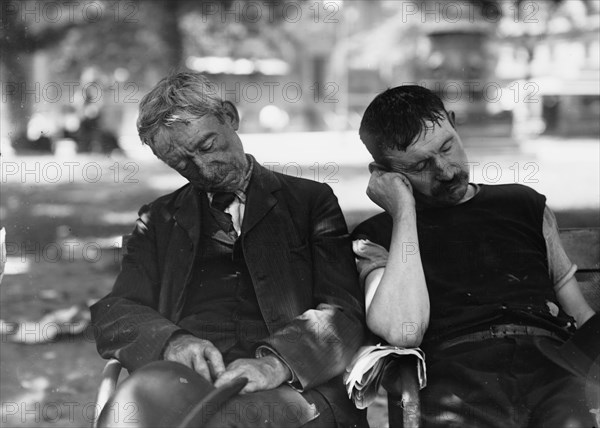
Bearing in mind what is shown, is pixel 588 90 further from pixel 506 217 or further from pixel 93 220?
pixel 506 217

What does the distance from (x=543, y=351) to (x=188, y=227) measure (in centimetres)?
129

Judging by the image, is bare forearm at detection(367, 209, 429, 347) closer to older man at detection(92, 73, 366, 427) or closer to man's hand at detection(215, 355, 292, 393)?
older man at detection(92, 73, 366, 427)

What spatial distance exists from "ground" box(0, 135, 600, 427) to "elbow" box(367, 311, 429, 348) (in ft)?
3.16

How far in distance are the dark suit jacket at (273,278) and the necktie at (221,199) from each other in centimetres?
7

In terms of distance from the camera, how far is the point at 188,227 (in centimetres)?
297

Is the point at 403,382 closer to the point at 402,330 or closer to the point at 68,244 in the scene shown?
the point at 402,330

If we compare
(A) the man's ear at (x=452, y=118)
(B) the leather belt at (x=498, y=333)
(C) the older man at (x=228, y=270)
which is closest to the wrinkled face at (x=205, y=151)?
(C) the older man at (x=228, y=270)

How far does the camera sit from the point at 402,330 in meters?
2.75

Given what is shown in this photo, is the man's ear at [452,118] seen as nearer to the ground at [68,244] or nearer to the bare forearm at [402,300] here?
the bare forearm at [402,300]

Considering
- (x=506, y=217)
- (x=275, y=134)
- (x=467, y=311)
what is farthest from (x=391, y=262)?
(x=275, y=134)

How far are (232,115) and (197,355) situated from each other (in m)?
0.87

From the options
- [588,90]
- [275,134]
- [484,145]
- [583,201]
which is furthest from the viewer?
[588,90]

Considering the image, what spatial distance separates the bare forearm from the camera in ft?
9.05

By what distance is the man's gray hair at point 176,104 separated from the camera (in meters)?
2.86
